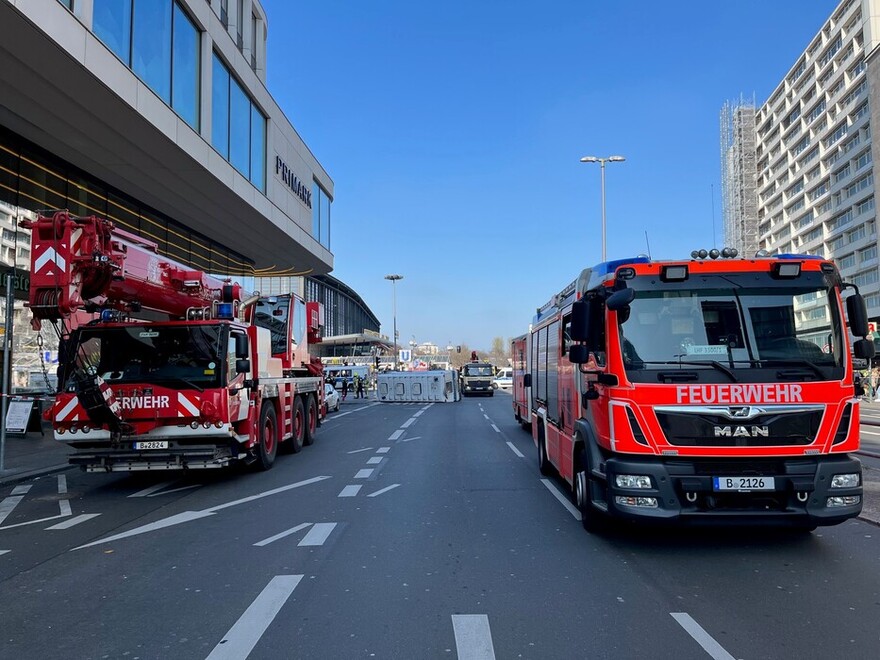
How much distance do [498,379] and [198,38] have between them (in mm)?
44635

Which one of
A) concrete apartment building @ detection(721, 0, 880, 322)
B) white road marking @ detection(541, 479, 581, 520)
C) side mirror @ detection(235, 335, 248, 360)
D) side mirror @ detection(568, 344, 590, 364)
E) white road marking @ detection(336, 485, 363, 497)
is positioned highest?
concrete apartment building @ detection(721, 0, 880, 322)

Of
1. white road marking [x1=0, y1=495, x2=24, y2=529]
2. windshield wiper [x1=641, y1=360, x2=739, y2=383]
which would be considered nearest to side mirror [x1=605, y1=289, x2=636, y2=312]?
windshield wiper [x1=641, y1=360, x2=739, y2=383]

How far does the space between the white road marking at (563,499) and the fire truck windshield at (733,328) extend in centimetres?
256

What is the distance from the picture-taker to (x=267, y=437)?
11.4 metres

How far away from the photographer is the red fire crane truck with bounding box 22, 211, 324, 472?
824cm

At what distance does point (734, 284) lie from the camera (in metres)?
5.81

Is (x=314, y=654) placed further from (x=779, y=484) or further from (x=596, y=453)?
(x=779, y=484)

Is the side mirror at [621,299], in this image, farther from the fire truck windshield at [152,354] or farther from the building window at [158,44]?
the building window at [158,44]

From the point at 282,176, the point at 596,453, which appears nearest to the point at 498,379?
the point at 282,176

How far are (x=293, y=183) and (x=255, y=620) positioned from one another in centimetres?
2528

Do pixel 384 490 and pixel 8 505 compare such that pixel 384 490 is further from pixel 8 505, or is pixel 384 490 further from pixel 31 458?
pixel 31 458

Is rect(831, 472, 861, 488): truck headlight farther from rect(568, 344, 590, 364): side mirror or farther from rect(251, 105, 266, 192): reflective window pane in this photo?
rect(251, 105, 266, 192): reflective window pane

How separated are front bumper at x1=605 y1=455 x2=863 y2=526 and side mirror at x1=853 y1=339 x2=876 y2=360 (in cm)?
101

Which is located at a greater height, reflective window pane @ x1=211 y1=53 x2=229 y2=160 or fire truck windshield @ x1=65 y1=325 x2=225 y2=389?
reflective window pane @ x1=211 y1=53 x2=229 y2=160
